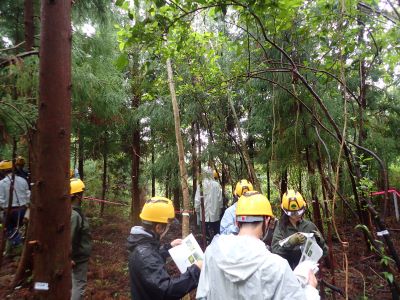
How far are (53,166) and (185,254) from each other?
152cm

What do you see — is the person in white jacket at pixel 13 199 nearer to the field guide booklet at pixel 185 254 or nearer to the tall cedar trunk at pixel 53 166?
the field guide booklet at pixel 185 254

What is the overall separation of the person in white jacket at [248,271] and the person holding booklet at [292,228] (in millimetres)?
1967

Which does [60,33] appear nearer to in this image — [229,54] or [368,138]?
[229,54]

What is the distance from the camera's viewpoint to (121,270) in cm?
677

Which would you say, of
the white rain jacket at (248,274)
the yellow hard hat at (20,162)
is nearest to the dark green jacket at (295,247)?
the white rain jacket at (248,274)

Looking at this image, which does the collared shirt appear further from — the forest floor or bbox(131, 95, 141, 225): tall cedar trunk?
bbox(131, 95, 141, 225): tall cedar trunk

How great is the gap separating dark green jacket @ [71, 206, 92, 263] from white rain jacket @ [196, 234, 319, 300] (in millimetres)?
2642

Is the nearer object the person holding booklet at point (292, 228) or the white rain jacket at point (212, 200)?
the person holding booklet at point (292, 228)

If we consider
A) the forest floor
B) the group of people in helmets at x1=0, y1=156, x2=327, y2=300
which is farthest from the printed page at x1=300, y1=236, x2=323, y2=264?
the forest floor

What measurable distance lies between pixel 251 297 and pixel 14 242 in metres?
6.27

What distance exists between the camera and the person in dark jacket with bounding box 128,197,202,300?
2528 millimetres

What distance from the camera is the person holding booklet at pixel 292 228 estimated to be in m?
4.26

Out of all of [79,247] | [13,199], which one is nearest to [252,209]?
[79,247]

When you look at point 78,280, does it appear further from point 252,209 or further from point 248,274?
point 248,274
